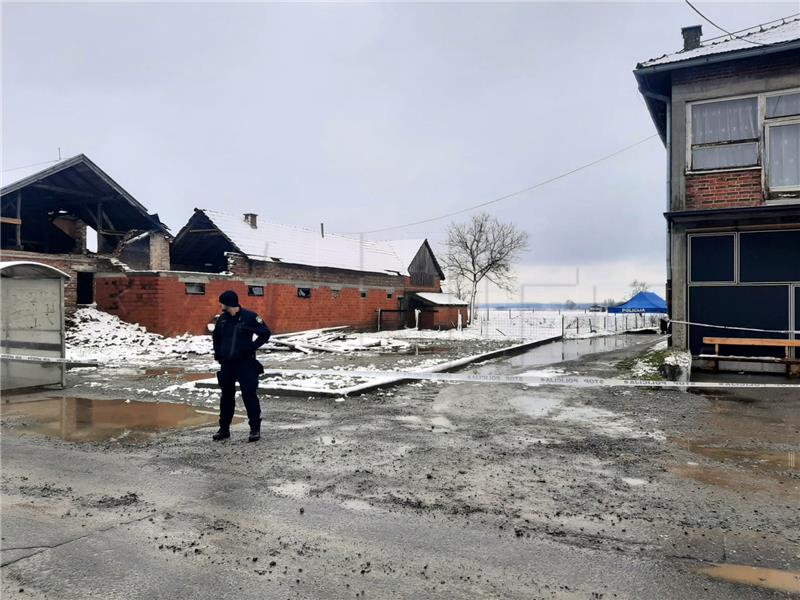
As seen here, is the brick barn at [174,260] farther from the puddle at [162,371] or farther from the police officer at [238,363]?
the police officer at [238,363]

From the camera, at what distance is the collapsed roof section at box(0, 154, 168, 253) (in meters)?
22.8

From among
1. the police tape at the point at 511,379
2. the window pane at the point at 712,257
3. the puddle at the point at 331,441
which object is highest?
the window pane at the point at 712,257

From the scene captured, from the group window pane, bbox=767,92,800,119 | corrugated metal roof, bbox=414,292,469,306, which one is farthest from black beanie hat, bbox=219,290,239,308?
corrugated metal roof, bbox=414,292,469,306

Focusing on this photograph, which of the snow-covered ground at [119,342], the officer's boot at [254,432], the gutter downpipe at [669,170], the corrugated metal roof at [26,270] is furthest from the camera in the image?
the snow-covered ground at [119,342]

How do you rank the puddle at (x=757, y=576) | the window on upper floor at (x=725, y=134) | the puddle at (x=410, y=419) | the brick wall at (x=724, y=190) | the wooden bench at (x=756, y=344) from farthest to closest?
the window on upper floor at (x=725, y=134), the brick wall at (x=724, y=190), the wooden bench at (x=756, y=344), the puddle at (x=410, y=419), the puddle at (x=757, y=576)

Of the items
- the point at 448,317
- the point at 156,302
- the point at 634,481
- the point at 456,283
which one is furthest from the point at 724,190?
the point at 456,283

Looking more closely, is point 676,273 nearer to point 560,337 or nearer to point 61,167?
point 560,337

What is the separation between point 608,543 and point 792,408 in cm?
613

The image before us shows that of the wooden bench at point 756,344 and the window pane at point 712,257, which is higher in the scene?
the window pane at point 712,257

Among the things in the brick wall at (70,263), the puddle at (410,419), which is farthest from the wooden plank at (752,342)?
the brick wall at (70,263)

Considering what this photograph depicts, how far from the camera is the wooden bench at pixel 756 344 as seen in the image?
10.9 metres

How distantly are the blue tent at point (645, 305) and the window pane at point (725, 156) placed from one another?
1416 inches

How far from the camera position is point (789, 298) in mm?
11453

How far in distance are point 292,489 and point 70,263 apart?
73.6 feet
